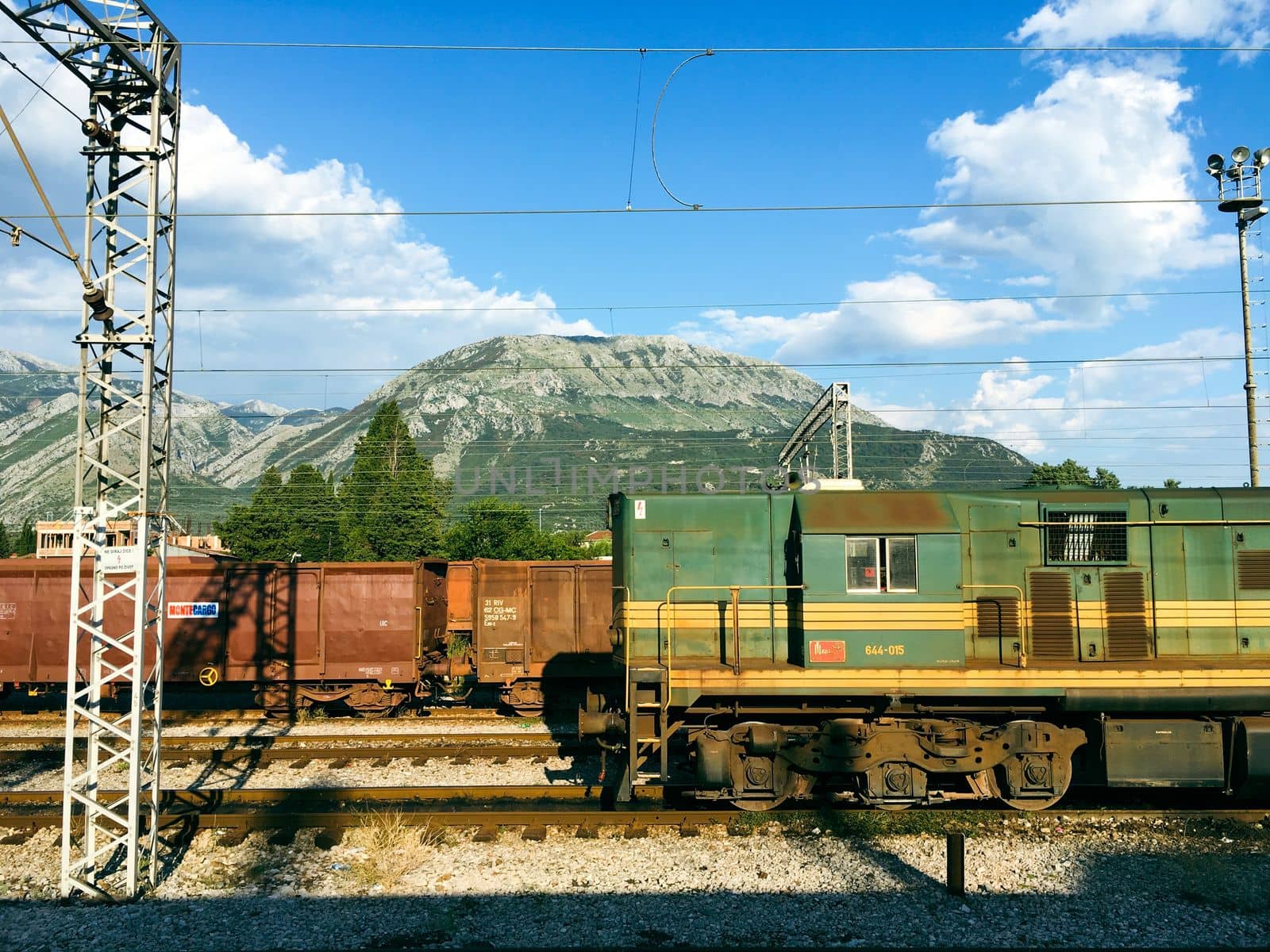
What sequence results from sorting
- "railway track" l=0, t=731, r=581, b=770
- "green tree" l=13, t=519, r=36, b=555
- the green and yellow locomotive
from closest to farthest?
the green and yellow locomotive
"railway track" l=0, t=731, r=581, b=770
"green tree" l=13, t=519, r=36, b=555

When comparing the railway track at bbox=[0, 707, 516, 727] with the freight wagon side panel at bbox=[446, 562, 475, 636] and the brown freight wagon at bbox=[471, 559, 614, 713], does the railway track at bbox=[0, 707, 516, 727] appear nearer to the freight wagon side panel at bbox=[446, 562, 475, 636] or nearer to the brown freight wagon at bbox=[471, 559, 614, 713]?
the brown freight wagon at bbox=[471, 559, 614, 713]

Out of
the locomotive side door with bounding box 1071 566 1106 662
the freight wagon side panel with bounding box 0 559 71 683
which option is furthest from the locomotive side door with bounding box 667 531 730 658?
the freight wagon side panel with bounding box 0 559 71 683

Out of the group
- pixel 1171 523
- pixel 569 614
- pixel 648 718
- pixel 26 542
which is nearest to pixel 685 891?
pixel 648 718

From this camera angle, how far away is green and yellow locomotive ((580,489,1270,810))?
974 cm

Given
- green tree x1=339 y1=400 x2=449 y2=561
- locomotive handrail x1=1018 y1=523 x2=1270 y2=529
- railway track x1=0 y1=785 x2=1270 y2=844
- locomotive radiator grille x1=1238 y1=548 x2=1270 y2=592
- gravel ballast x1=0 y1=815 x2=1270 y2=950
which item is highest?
green tree x1=339 y1=400 x2=449 y2=561

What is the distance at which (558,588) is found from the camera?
1806 cm

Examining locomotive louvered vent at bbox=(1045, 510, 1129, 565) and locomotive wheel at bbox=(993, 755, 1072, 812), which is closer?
locomotive wheel at bbox=(993, 755, 1072, 812)

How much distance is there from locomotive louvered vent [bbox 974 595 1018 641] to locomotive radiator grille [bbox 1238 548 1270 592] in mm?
3005

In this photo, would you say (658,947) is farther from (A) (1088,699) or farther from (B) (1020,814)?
(A) (1088,699)

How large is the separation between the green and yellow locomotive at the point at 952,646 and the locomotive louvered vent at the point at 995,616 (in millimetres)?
25

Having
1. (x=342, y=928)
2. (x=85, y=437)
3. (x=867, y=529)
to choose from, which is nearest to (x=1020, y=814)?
(x=867, y=529)

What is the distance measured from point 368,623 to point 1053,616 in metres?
13.2

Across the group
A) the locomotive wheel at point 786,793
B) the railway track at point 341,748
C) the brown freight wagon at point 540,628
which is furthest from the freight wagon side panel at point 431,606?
the locomotive wheel at point 786,793

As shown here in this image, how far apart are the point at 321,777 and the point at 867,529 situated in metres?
9.06
